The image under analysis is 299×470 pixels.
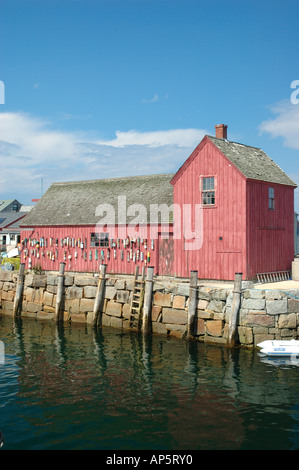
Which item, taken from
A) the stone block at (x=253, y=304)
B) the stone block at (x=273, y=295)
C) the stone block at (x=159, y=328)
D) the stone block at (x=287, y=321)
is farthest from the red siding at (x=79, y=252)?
the stone block at (x=287, y=321)

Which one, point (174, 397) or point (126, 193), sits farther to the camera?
point (126, 193)

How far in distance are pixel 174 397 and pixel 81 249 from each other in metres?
16.8

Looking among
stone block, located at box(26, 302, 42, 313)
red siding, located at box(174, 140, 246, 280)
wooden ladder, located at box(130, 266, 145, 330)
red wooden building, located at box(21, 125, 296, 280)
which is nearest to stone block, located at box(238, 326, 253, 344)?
red wooden building, located at box(21, 125, 296, 280)

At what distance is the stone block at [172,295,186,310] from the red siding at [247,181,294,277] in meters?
3.95

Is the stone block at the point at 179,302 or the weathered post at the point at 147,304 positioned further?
the weathered post at the point at 147,304

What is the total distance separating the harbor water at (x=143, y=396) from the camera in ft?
33.3

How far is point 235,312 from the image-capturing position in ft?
57.7

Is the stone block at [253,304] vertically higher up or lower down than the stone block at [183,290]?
lower down

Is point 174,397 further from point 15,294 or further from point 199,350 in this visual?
point 15,294

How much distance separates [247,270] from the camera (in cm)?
2139

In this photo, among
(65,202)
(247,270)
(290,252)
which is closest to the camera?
(247,270)

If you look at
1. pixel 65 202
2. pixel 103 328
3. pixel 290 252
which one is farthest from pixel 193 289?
pixel 65 202

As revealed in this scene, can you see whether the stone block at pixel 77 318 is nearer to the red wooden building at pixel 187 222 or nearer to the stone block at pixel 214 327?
the red wooden building at pixel 187 222

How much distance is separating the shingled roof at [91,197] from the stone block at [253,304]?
10.2m
